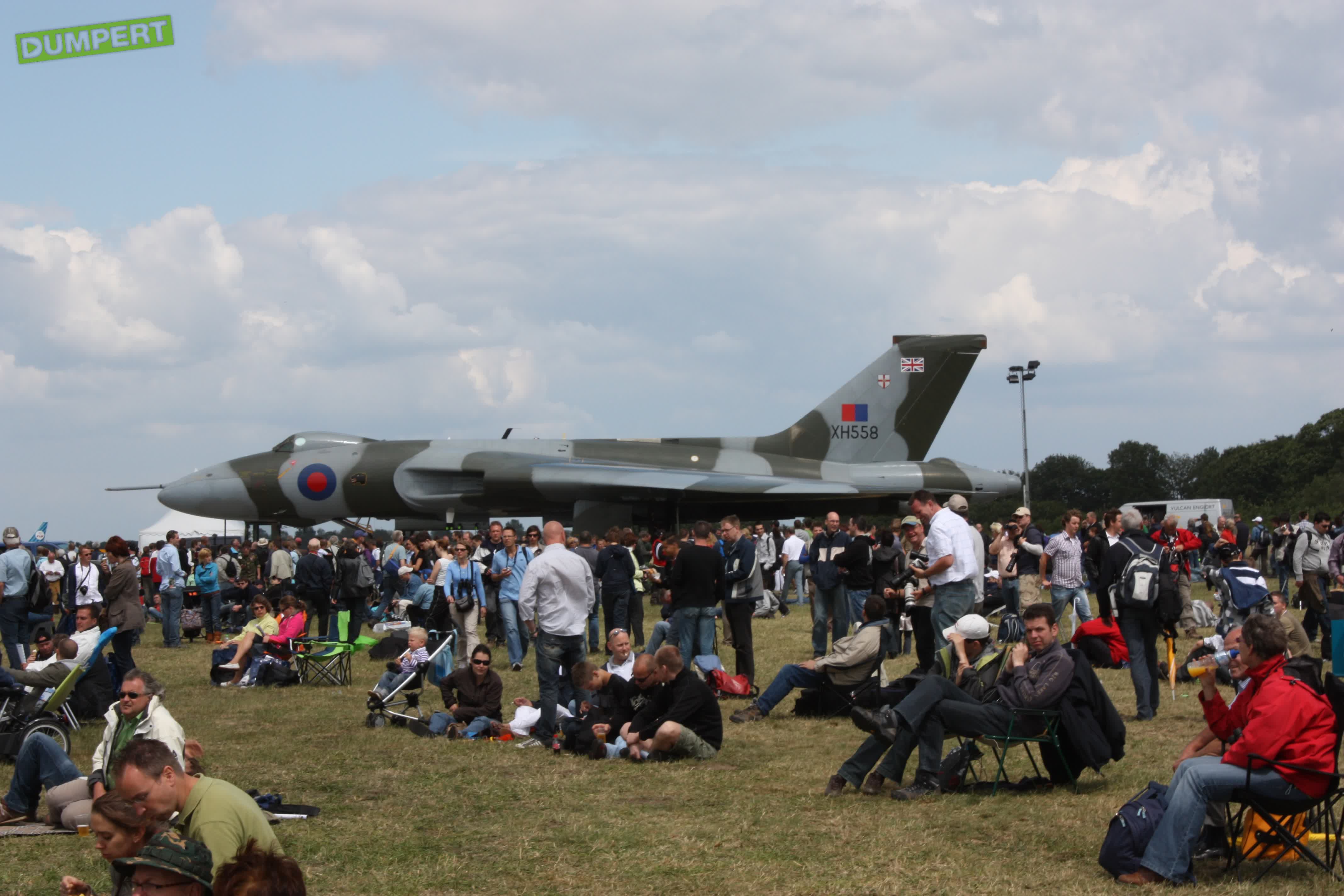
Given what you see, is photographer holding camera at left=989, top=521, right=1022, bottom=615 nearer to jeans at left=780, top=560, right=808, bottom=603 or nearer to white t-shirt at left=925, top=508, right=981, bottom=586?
white t-shirt at left=925, top=508, right=981, bottom=586

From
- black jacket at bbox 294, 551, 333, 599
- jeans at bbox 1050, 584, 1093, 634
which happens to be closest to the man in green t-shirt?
jeans at bbox 1050, 584, 1093, 634

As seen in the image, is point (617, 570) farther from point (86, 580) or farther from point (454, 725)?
point (86, 580)

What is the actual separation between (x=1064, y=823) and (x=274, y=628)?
10.3 meters

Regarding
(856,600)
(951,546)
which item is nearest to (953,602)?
(951,546)

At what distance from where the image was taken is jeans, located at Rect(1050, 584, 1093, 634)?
1354 cm

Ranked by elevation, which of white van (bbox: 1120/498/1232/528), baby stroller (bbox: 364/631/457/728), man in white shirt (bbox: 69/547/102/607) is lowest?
white van (bbox: 1120/498/1232/528)

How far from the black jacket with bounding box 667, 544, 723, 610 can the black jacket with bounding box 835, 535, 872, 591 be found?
208 cm

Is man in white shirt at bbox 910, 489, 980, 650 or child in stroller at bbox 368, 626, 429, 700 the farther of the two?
child in stroller at bbox 368, 626, 429, 700

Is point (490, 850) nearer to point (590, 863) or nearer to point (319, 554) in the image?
point (590, 863)

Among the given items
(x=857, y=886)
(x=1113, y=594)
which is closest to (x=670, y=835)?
(x=857, y=886)

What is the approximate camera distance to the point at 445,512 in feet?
94.2

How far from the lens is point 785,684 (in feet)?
33.9

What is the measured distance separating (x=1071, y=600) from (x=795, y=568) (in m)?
10.1

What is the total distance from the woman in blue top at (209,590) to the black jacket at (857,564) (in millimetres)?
10899
